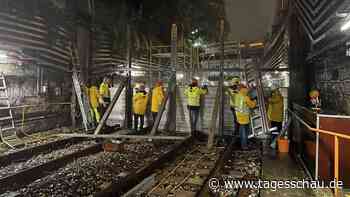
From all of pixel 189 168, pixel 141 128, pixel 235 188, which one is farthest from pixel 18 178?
pixel 141 128

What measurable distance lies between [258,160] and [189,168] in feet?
6.62

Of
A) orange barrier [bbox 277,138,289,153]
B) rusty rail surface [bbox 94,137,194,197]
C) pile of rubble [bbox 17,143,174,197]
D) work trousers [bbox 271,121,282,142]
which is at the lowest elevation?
pile of rubble [bbox 17,143,174,197]

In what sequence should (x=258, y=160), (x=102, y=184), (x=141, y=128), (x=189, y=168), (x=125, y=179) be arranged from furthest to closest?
(x=141, y=128) < (x=258, y=160) < (x=189, y=168) < (x=102, y=184) < (x=125, y=179)

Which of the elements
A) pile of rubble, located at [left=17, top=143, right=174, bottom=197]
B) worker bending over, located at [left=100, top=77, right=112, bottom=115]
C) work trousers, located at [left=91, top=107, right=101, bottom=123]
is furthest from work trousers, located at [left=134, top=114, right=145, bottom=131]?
pile of rubble, located at [left=17, top=143, right=174, bottom=197]

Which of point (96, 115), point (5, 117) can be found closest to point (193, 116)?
point (96, 115)

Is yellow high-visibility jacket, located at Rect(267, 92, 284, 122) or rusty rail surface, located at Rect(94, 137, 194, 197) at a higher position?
yellow high-visibility jacket, located at Rect(267, 92, 284, 122)

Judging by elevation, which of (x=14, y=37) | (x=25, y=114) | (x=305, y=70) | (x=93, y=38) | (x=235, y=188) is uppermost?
(x=93, y=38)

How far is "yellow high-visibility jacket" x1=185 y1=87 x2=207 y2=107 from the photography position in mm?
9641

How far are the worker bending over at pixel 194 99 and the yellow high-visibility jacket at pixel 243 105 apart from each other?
1.96 metres

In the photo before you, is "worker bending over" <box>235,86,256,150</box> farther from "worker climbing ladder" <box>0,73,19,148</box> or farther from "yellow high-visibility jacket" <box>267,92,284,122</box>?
"worker climbing ladder" <box>0,73,19,148</box>

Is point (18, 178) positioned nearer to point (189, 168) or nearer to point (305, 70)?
point (189, 168)

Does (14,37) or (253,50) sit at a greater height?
(253,50)

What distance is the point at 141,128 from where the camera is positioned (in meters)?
10.7

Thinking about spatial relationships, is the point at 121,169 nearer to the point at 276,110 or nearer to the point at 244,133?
the point at 244,133
